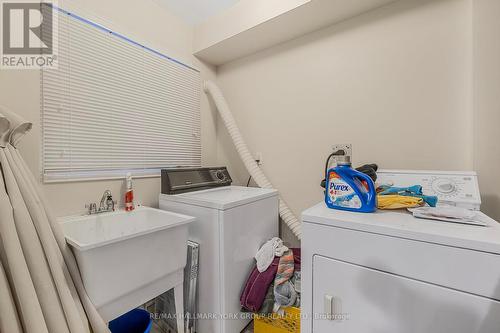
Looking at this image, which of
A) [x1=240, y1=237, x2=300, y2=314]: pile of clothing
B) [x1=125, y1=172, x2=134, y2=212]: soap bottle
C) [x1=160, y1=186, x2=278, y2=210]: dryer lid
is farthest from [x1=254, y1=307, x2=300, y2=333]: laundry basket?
[x1=125, y1=172, x2=134, y2=212]: soap bottle

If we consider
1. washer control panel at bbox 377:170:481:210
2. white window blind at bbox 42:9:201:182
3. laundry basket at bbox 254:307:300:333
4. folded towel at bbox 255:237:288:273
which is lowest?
laundry basket at bbox 254:307:300:333

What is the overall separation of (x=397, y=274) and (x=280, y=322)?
3.09 feet

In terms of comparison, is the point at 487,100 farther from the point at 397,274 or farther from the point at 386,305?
the point at 386,305

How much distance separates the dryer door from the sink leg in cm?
82

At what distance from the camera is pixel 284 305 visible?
55.2 inches

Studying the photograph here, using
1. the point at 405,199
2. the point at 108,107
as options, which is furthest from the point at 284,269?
the point at 108,107

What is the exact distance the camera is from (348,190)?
108 cm

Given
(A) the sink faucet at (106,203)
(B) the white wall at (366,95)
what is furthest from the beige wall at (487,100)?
(A) the sink faucet at (106,203)

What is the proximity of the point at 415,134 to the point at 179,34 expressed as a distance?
2264 millimetres

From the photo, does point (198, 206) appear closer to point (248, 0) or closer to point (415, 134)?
point (415, 134)

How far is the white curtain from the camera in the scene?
0.82m

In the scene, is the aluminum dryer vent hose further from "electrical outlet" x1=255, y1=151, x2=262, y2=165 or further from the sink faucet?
the sink faucet

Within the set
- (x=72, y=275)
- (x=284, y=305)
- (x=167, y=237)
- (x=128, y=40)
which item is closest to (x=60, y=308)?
(x=72, y=275)

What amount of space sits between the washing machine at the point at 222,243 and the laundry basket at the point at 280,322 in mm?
147
